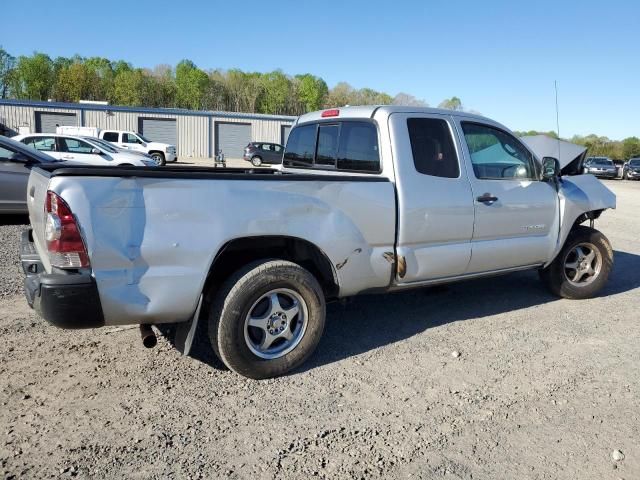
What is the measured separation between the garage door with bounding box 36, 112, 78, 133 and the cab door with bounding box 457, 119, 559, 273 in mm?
44123

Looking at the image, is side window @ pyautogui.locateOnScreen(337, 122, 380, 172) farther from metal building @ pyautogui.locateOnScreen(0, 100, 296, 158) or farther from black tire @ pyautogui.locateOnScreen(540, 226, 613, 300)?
metal building @ pyautogui.locateOnScreen(0, 100, 296, 158)

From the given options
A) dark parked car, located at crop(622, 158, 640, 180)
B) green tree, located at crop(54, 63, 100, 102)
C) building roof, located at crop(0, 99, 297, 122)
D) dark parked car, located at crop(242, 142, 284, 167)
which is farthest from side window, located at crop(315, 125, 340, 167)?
green tree, located at crop(54, 63, 100, 102)

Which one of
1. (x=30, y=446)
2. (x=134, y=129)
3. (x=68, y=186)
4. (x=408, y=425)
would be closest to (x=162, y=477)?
(x=30, y=446)

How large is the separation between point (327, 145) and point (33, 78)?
9854cm

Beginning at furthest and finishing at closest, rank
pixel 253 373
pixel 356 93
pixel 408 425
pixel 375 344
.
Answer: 1. pixel 356 93
2. pixel 375 344
3. pixel 253 373
4. pixel 408 425

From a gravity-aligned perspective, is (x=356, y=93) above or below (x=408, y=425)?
above

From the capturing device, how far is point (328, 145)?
5156 millimetres

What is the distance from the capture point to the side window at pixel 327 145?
505 centimetres

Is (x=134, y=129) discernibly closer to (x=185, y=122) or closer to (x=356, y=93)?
(x=185, y=122)

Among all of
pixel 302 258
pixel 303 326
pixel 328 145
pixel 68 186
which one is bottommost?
pixel 303 326

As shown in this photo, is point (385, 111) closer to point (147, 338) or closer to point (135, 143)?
point (147, 338)

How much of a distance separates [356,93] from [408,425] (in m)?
116

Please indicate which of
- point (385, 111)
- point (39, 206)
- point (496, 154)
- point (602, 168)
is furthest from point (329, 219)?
point (602, 168)

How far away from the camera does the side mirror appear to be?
5.27 meters
